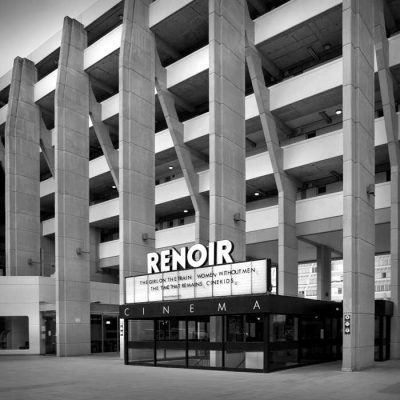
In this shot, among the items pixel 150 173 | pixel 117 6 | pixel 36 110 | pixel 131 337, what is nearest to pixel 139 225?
pixel 150 173

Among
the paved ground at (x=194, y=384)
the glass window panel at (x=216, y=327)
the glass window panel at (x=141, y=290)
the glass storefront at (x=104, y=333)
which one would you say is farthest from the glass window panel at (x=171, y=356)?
the glass storefront at (x=104, y=333)

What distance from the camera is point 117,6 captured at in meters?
43.0

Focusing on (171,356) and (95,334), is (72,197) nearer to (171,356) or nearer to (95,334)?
(95,334)

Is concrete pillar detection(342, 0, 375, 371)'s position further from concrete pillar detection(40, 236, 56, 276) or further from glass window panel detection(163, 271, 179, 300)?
concrete pillar detection(40, 236, 56, 276)

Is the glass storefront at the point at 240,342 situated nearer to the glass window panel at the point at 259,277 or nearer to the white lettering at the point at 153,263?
the glass window panel at the point at 259,277

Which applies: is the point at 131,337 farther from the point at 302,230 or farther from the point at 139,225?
the point at 302,230

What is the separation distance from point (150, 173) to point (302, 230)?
11603 mm

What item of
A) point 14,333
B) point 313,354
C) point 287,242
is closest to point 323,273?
point 287,242

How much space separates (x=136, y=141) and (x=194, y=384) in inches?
789

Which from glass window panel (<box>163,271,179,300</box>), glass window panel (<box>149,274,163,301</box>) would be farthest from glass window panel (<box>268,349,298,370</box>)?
glass window panel (<box>149,274,163,301</box>)

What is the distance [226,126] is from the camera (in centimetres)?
3259

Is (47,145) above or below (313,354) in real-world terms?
above

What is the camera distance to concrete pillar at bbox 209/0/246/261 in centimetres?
3162

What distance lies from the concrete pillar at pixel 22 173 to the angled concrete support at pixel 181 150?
54.6 feet
